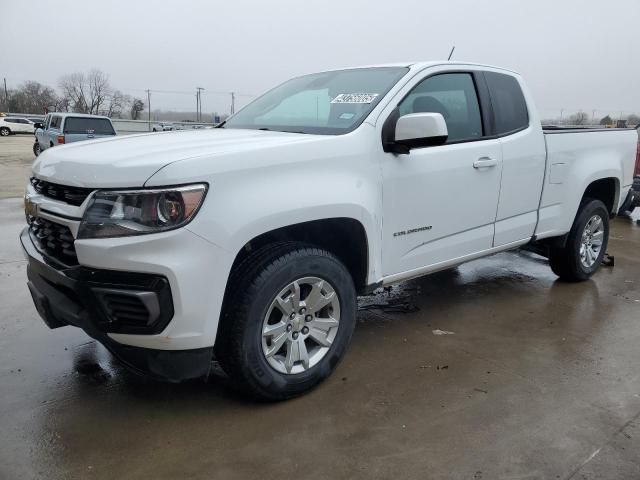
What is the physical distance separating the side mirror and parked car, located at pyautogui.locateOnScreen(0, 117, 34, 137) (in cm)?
4296

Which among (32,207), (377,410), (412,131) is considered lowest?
(377,410)

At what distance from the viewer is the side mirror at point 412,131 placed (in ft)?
9.73

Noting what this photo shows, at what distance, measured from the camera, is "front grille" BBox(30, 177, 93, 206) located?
2439mm

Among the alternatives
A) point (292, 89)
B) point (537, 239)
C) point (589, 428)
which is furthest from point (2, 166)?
point (589, 428)

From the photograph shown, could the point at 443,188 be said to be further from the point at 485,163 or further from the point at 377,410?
the point at 377,410

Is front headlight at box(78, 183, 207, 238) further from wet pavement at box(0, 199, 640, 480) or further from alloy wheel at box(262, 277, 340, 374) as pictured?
wet pavement at box(0, 199, 640, 480)

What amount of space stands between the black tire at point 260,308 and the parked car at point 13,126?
43.1 m

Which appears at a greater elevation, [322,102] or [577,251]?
[322,102]

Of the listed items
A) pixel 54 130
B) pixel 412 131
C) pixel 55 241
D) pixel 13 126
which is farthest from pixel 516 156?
pixel 13 126

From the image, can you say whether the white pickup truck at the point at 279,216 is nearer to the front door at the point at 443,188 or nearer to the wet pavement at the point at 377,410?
the front door at the point at 443,188

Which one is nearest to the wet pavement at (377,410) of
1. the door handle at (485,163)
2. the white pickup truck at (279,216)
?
the white pickup truck at (279,216)

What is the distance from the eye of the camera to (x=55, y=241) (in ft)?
8.58

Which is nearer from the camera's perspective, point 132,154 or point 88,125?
point 132,154

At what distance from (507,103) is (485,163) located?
0.76m
